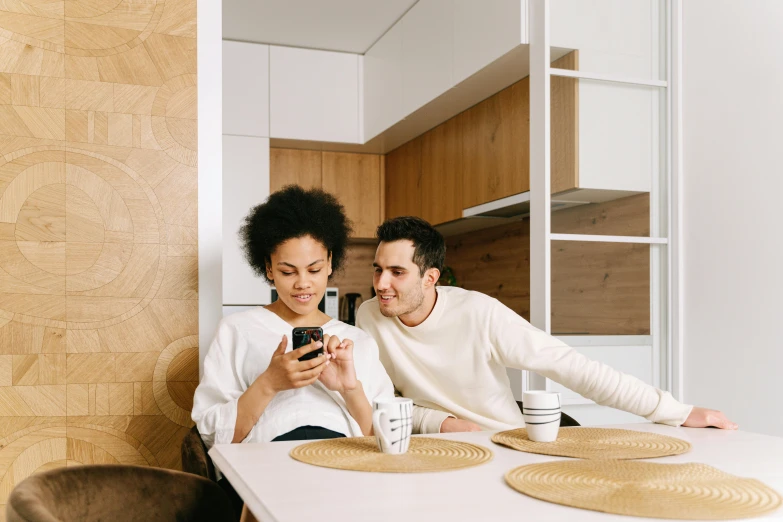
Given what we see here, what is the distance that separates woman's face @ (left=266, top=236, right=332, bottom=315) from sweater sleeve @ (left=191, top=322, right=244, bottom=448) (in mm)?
160

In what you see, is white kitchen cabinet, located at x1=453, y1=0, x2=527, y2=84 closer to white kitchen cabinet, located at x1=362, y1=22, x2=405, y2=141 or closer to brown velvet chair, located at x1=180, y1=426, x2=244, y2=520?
white kitchen cabinet, located at x1=362, y1=22, x2=405, y2=141

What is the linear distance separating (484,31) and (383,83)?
4.09ft

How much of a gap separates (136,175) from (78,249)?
0.26 metres

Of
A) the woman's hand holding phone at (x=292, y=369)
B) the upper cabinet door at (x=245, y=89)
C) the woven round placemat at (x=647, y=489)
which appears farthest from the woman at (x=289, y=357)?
the upper cabinet door at (x=245, y=89)

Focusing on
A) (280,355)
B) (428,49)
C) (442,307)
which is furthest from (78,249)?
(428,49)

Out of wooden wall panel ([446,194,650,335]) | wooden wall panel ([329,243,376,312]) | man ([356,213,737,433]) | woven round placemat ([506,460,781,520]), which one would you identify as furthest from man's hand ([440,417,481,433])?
wooden wall panel ([329,243,376,312])

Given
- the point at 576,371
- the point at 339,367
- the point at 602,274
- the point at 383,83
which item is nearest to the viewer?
the point at 339,367

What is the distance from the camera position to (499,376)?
A: 2188 mm

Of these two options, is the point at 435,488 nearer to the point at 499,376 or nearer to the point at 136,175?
the point at 499,376

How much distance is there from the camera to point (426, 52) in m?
3.89

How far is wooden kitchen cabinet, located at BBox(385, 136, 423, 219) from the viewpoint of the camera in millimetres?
4594

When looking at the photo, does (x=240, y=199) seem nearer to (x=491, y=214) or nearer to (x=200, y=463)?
(x=491, y=214)

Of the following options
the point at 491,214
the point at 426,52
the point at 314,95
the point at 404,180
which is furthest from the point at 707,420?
the point at 314,95

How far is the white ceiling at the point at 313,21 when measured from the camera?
3930 mm
